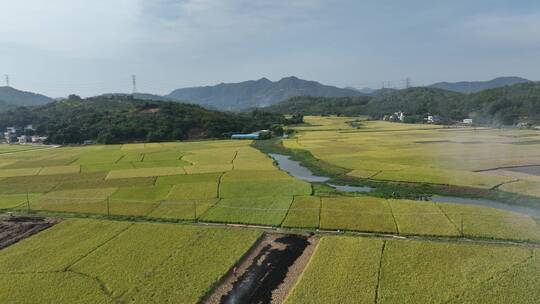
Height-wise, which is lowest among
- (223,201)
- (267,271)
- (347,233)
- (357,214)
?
(267,271)

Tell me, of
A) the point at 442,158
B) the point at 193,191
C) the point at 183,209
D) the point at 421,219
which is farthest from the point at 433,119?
the point at 183,209

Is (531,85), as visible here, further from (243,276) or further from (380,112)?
(243,276)

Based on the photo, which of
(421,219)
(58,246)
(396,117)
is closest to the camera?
(58,246)

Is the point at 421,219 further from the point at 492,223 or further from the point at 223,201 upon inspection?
the point at 223,201

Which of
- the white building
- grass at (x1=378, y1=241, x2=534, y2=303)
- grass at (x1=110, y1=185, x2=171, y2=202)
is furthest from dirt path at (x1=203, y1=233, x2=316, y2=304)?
the white building

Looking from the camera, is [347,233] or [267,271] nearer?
[267,271]

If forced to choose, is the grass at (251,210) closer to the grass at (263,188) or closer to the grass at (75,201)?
the grass at (263,188)
